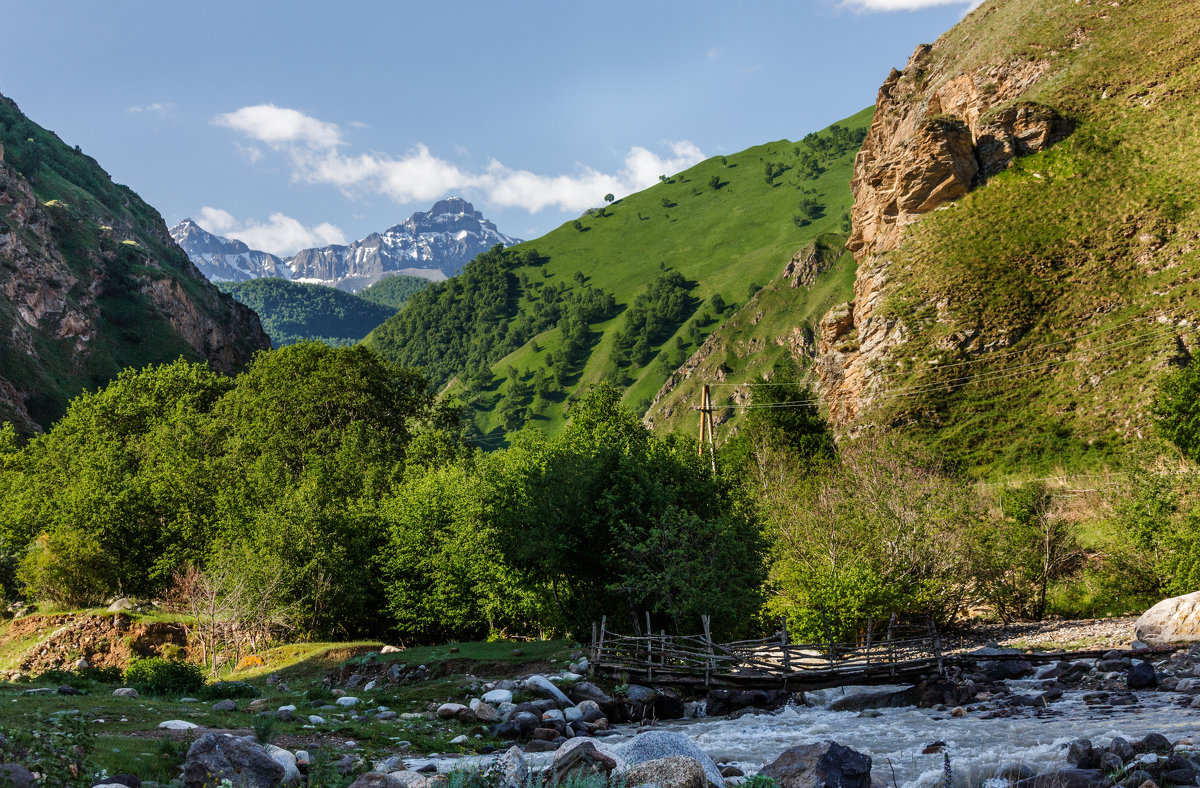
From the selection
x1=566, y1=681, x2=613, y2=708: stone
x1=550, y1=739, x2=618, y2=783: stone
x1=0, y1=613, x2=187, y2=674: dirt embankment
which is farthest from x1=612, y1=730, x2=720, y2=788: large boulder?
x1=0, y1=613, x2=187, y2=674: dirt embankment

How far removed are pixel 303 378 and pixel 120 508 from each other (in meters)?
18.6

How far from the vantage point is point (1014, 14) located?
348 feet

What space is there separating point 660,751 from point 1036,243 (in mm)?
80014

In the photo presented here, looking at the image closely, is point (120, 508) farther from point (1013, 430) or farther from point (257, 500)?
point (1013, 430)

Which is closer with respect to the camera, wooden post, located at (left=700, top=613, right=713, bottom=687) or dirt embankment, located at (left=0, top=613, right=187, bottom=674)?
wooden post, located at (left=700, top=613, right=713, bottom=687)

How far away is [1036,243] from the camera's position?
77.1m

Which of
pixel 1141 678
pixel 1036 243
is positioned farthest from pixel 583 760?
pixel 1036 243

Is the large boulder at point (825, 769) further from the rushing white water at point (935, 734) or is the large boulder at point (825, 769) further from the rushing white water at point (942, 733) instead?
the rushing white water at point (942, 733)

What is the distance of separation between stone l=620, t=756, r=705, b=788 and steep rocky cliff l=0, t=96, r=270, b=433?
91579 mm

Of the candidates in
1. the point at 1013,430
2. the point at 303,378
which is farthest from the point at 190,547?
the point at 1013,430

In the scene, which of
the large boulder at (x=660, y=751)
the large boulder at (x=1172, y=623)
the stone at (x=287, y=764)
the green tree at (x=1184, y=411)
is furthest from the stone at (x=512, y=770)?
the green tree at (x=1184, y=411)

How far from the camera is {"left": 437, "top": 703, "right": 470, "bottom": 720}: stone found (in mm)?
19641

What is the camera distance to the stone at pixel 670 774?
10930 millimetres

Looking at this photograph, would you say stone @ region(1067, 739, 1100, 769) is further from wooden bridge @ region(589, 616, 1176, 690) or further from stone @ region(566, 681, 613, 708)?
wooden bridge @ region(589, 616, 1176, 690)
